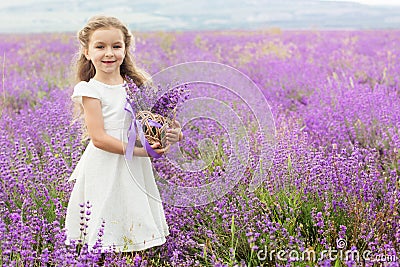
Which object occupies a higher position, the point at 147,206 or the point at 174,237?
the point at 147,206

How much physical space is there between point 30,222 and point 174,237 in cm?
71

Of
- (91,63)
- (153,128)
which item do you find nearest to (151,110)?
(153,128)

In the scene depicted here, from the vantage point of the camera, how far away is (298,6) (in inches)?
3061

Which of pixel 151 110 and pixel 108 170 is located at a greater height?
pixel 151 110

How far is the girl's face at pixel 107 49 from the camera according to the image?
2.32 m

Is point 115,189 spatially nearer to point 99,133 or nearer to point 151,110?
point 99,133

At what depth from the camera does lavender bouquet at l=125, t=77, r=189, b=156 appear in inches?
84.7

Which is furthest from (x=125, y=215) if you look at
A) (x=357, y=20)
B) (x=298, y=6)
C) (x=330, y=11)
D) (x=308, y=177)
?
(x=298, y=6)

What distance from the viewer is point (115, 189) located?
2.32 meters

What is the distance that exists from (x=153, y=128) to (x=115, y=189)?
37 cm

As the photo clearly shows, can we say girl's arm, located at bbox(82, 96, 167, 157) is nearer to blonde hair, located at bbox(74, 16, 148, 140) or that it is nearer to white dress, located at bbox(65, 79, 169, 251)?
white dress, located at bbox(65, 79, 169, 251)

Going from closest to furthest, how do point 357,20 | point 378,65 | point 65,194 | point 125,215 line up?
point 125,215
point 65,194
point 378,65
point 357,20

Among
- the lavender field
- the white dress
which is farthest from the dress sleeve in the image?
the lavender field

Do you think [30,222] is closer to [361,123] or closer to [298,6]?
[361,123]
